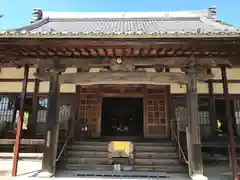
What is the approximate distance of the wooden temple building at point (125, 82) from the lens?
4812 mm

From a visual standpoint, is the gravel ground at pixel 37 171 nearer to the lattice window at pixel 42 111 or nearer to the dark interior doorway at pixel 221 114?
the lattice window at pixel 42 111

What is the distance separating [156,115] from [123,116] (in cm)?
543

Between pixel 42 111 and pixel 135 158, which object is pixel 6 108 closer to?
pixel 42 111

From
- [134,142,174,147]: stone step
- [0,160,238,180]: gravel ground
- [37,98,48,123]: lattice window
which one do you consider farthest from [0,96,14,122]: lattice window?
[134,142,174,147]: stone step

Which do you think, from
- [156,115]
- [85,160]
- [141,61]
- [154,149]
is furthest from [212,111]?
[85,160]

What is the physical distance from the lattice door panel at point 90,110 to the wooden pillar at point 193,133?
13.8 ft

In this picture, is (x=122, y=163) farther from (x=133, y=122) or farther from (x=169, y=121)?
(x=133, y=122)

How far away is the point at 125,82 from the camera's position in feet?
18.5

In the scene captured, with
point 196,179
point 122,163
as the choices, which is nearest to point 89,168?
point 122,163

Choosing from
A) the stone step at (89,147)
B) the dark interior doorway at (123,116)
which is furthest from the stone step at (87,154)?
the dark interior doorway at (123,116)

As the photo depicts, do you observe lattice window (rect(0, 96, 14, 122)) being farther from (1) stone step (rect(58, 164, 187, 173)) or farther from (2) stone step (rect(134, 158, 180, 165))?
(2) stone step (rect(134, 158, 180, 165))

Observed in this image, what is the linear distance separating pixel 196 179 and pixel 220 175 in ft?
3.54

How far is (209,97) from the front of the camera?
8117 mm

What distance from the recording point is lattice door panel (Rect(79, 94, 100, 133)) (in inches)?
336
